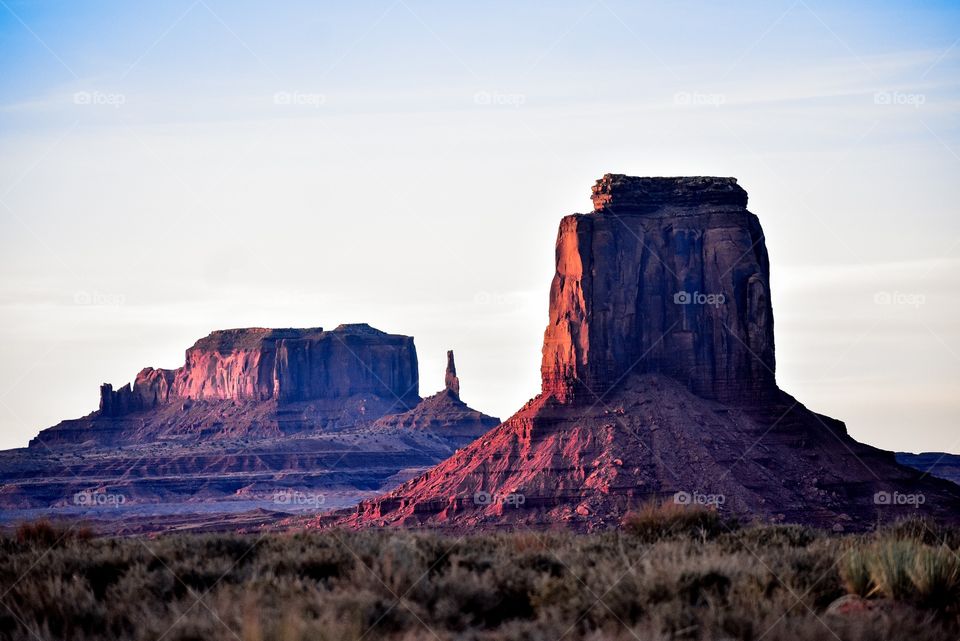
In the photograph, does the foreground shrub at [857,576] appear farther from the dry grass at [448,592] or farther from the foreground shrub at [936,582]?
the foreground shrub at [936,582]

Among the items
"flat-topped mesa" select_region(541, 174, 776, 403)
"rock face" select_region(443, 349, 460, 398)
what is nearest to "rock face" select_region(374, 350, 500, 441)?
"rock face" select_region(443, 349, 460, 398)

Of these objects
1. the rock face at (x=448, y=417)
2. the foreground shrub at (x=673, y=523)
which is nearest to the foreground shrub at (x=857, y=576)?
the foreground shrub at (x=673, y=523)

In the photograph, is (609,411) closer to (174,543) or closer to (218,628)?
(174,543)

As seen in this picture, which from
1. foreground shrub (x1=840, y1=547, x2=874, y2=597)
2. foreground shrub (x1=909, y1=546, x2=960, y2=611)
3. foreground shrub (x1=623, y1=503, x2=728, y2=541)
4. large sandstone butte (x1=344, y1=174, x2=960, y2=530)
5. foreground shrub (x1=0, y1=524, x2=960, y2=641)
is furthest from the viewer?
large sandstone butte (x1=344, y1=174, x2=960, y2=530)

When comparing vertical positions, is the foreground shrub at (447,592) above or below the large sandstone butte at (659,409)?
below

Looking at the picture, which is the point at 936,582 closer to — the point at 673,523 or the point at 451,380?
the point at 673,523

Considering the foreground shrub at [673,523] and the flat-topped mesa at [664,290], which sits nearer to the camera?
the foreground shrub at [673,523]

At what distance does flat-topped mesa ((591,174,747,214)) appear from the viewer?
8888cm

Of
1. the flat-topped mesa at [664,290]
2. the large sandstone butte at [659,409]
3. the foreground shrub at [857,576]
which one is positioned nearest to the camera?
the foreground shrub at [857,576]

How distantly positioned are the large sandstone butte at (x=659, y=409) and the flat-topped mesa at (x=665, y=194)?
8 cm

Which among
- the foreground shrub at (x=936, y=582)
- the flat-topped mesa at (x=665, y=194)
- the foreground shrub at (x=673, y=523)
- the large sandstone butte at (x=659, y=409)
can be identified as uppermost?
the flat-topped mesa at (x=665, y=194)

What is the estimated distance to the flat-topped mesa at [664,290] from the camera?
87.5m

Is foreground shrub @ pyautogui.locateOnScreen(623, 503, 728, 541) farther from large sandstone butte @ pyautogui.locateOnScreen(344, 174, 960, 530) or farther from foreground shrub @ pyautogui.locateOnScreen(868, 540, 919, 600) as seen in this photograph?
large sandstone butte @ pyautogui.locateOnScreen(344, 174, 960, 530)

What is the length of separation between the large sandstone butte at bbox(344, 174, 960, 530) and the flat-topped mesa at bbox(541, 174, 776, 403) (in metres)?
0.08
